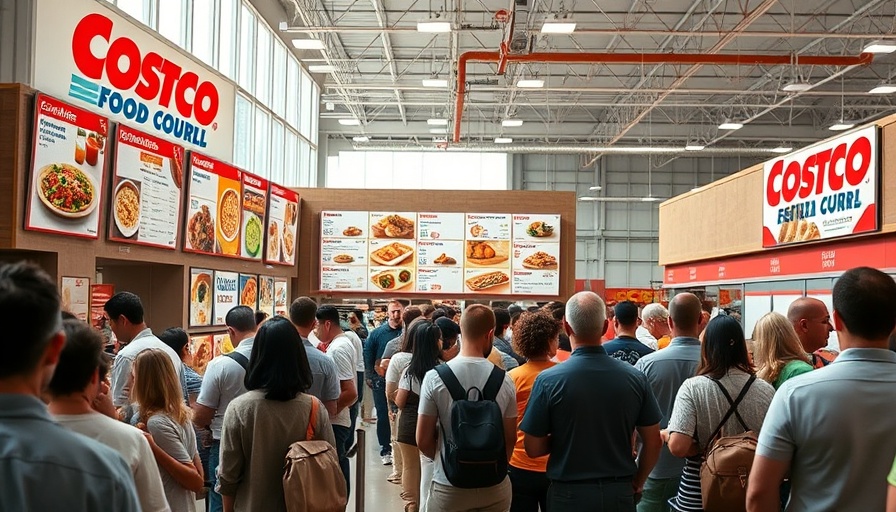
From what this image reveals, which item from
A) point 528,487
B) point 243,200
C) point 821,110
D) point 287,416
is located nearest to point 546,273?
point 243,200

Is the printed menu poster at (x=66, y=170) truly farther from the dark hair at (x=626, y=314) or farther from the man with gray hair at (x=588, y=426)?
the man with gray hair at (x=588, y=426)

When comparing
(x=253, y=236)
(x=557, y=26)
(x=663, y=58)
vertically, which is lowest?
(x=253, y=236)

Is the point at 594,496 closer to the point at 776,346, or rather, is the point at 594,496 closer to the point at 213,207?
the point at 776,346

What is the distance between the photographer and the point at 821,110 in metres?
28.4

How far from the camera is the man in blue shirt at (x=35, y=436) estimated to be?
4.88ft

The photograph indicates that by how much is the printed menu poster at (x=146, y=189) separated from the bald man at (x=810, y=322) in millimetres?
5859

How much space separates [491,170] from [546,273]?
52.8 ft

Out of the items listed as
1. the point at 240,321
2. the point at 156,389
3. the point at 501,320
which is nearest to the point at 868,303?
the point at 156,389

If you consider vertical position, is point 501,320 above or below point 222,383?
above

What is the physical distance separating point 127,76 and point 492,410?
6.03 meters

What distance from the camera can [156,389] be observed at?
3.49 meters

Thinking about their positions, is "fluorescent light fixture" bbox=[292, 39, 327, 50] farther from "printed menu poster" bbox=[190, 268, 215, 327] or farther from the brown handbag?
the brown handbag

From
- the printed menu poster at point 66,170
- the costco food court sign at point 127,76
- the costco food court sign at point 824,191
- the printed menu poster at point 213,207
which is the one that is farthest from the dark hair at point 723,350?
the printed menu poster at point 213,207

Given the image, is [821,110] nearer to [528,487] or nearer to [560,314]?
[560,314]
